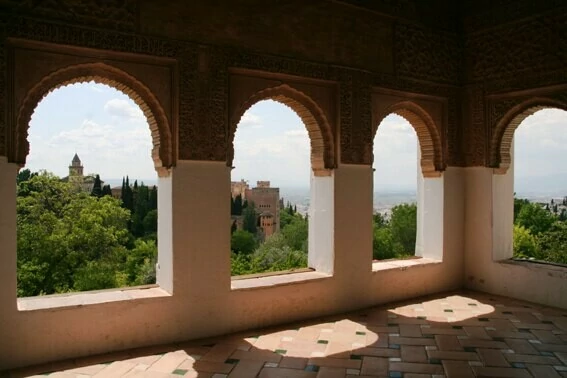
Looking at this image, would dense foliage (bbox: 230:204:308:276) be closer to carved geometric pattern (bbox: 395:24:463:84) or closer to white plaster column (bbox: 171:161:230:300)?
carved geometric pattern (bbox: 395:24:463:84)

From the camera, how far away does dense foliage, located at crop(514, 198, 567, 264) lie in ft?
69.9

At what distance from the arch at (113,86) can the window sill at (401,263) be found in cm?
303

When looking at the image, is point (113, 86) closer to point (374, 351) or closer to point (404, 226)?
point (374, 351)

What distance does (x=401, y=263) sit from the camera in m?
6.55

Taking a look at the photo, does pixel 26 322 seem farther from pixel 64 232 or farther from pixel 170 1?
pixel 64 232

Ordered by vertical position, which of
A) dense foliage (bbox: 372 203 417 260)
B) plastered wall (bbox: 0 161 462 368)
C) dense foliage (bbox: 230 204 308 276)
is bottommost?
dense foliage (bbox: 230 204 308 276)

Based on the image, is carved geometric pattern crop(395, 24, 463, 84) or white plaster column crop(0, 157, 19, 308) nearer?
white plaster column crop(0, 157, 19, 308)

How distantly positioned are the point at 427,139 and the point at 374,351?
3.38 meters

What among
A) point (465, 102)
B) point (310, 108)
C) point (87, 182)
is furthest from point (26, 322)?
point (87, 182)

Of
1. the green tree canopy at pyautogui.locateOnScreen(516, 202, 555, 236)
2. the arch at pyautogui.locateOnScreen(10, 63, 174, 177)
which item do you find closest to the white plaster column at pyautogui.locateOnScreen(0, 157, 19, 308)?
the arch at pyautogui.locateOnScreen(10, 63, 174, 177)

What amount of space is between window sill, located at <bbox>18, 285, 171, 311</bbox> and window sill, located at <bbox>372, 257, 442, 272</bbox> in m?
2.80

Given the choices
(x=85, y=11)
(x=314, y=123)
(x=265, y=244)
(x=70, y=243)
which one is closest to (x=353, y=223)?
(x=314, y=123)

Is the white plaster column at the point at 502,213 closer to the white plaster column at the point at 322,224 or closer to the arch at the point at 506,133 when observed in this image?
the arch at the point at 506,133

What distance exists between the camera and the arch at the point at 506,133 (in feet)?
20.8
